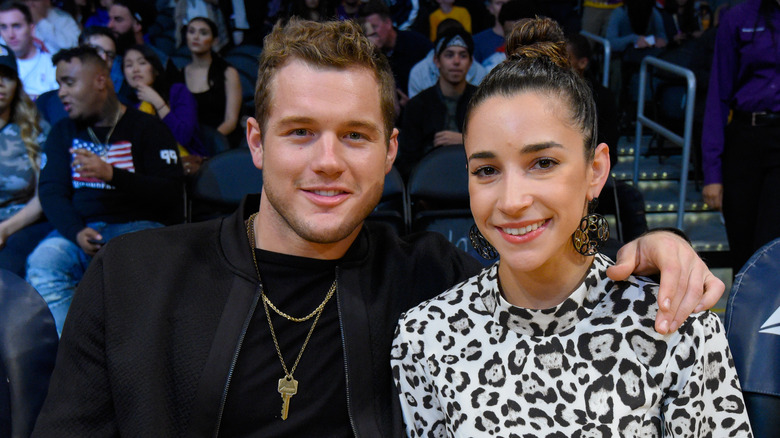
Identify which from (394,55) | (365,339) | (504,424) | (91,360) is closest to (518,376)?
(504,424)

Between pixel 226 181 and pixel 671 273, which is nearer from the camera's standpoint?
pixel 671 273

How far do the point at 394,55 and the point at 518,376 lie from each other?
433 centimetres

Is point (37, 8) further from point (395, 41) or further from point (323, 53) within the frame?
point (323, 53)

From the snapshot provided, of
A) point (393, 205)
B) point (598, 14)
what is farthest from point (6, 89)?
point (598, 14)

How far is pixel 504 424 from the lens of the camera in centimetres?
146

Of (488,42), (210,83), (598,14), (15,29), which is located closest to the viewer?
(210,83)

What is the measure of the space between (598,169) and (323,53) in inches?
25.2

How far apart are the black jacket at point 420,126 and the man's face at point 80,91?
1498mm

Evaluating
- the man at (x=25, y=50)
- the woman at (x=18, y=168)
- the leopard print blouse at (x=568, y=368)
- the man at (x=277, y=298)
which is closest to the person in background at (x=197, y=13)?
the man at (x=25, y=50)

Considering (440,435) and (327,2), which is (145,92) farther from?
(440,435)

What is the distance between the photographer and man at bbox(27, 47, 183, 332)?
3.16 m

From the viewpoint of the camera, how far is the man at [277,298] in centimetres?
159

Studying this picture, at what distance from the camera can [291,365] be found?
166 cm

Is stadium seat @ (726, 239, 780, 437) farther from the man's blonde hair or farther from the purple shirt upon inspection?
the purple shirt
